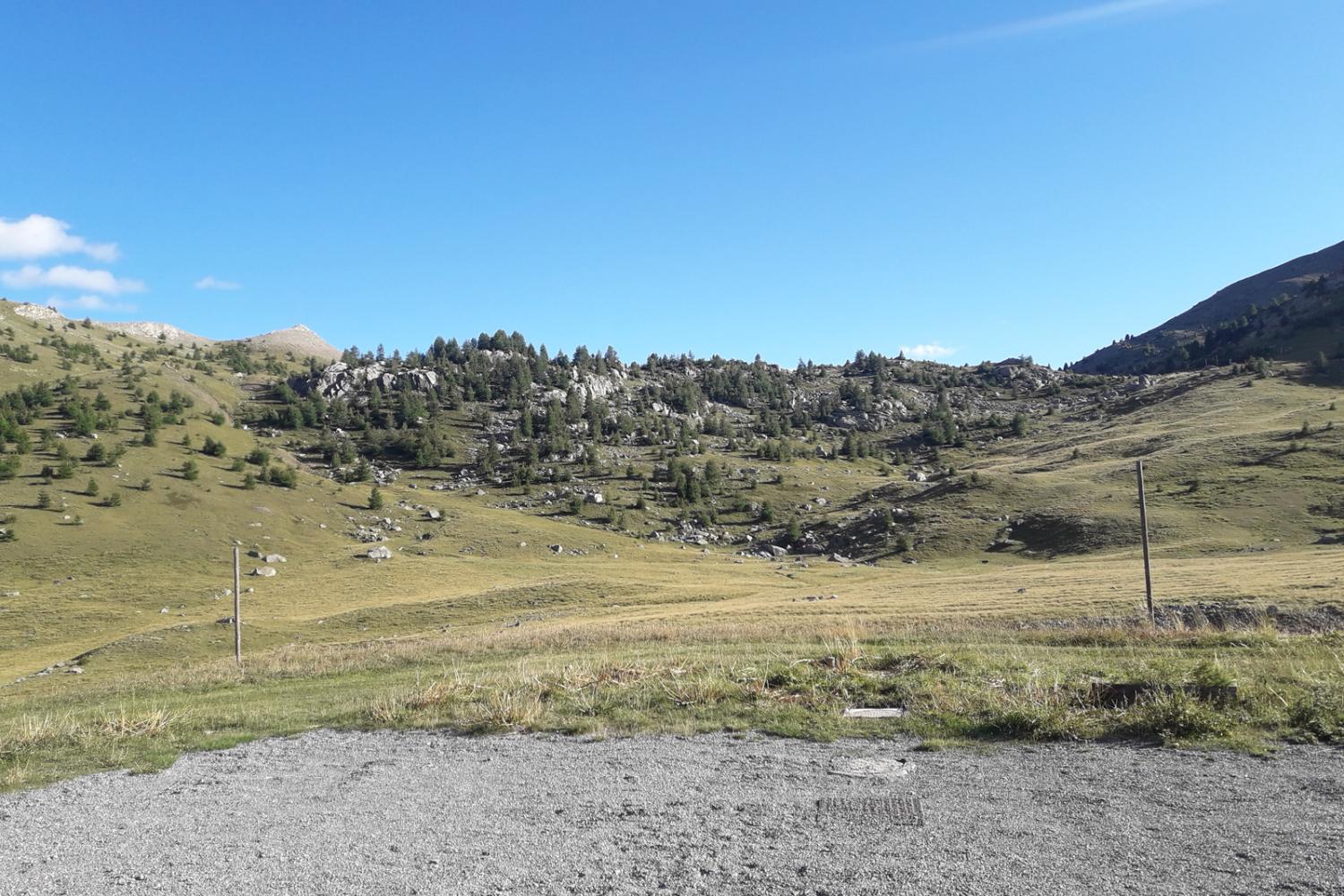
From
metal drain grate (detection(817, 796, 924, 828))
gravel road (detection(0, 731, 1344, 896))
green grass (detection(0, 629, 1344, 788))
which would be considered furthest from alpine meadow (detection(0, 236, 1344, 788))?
Answer: metal drain grate (detection(817, 796, 924, 828))

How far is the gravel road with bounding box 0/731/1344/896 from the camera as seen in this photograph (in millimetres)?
7727

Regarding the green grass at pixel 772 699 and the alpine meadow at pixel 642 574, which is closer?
the green grass at pixel 772 699

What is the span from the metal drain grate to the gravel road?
34mm

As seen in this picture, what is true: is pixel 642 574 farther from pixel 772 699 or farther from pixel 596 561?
pixel 772 699

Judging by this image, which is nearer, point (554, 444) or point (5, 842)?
point (5, 842)

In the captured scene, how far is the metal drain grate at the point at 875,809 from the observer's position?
9.20 m

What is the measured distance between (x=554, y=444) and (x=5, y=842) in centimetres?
17156

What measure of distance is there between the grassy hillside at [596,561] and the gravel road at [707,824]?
6.36 feet

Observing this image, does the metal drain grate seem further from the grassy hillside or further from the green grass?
the grassy hillside

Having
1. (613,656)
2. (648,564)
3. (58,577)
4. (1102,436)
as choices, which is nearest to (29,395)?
(58,577)

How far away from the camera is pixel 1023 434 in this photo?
655 ft

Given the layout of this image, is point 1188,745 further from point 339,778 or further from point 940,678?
point 339,778

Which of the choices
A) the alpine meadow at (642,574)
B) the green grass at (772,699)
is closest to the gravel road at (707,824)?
the green grass at (772,699)

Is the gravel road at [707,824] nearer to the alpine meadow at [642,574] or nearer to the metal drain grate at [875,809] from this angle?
the metal drain grate at [875,809]
